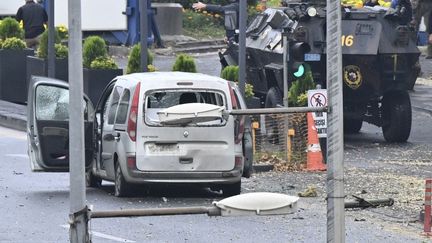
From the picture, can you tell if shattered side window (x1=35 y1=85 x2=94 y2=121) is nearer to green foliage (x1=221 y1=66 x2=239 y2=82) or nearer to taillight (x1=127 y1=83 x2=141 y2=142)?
taillight (x1=127 y1=83 x2=141 y2=142)

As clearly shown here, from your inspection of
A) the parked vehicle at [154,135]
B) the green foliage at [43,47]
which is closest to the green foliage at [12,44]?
the green foliage at [43,47]

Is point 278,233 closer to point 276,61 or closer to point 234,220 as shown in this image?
point 234,220

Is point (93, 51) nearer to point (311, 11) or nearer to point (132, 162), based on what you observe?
point (311, 11)

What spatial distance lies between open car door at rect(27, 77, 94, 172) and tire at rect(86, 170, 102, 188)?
1216 mm

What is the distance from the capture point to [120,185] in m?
15.3

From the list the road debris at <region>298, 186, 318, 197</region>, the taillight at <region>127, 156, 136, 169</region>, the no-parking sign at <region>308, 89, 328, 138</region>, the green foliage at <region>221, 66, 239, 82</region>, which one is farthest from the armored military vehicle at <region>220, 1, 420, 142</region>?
the taillight at <region>127, 156, 136, 169</region>

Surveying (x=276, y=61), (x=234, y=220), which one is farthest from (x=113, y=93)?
(x=276, y=61)

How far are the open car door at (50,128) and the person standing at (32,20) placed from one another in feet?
48.9

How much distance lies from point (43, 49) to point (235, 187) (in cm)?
1252

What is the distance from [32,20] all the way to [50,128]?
15.3 m

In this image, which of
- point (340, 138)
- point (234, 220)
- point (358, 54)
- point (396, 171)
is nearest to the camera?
point (340, 138)

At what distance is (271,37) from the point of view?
2278 cm

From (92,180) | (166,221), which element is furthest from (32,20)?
(166,221)

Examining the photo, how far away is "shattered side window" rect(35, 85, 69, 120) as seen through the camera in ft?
49.9
